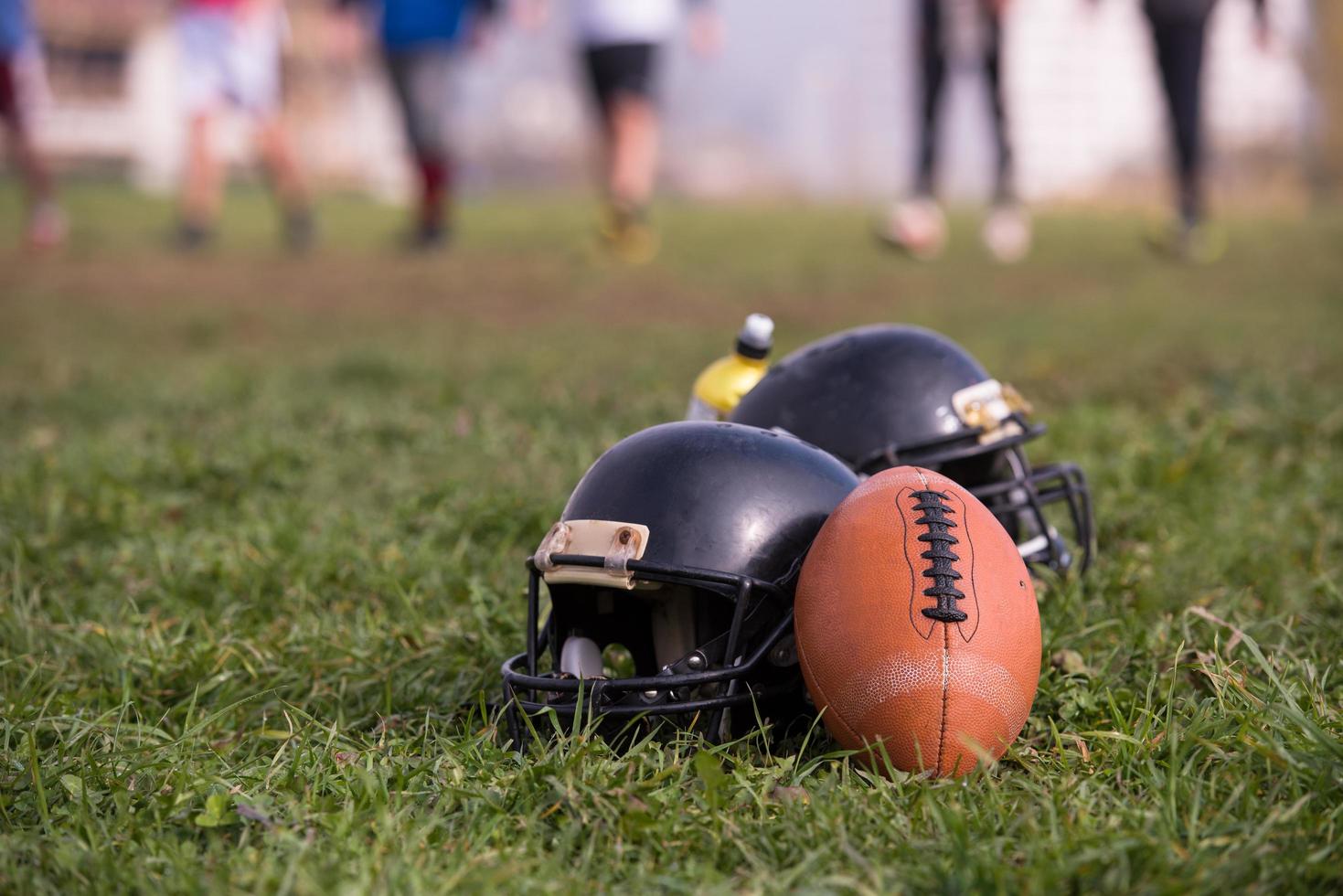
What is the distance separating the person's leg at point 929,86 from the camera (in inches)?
345

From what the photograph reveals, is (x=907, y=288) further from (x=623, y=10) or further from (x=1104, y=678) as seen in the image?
(x=1104, y=678)

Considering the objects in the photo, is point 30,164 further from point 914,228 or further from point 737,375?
point 737,375

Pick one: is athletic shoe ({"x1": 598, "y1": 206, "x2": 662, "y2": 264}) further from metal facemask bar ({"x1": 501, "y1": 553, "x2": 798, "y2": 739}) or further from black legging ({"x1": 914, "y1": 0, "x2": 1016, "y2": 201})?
metal facemask bar ({"x1": 501, "y1": 553, "x2": 798, "y2": 739})

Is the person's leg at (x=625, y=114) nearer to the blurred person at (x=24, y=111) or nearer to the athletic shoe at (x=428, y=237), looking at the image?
the athletic shoe at (x=428, y=237)

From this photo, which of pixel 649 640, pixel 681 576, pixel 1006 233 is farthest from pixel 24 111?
pixel 681 576

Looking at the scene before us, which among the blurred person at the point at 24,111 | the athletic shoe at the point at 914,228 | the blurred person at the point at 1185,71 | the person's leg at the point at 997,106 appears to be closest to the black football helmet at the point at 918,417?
the blurred person at the point at 1185,71

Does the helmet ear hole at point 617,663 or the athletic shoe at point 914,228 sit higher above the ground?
the athletic shoe at point 914,228

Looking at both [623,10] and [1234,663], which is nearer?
[1234,663]

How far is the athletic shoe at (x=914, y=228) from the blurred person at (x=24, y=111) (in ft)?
20.5

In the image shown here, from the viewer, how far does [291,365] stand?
5.93 metres

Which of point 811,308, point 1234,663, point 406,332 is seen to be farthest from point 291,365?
point 1234,663

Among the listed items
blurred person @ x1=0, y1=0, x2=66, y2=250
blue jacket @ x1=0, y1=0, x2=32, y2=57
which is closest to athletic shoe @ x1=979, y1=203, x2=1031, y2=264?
blurred person @ x1=0, y1=0, x2=66, y2=250

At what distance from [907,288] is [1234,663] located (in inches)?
242

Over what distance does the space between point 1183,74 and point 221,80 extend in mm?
6423
